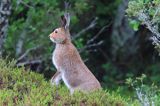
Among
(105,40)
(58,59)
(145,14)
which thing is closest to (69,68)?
(58,59)

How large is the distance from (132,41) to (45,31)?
334 centimetres

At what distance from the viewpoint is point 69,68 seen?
26.5 feet

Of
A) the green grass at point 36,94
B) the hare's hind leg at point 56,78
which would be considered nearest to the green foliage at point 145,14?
the green grass at point 36,94

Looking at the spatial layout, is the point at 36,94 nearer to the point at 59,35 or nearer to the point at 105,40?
the point at 59,35

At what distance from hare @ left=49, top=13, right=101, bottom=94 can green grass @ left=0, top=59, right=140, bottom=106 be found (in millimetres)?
139

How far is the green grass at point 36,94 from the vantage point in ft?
23.4

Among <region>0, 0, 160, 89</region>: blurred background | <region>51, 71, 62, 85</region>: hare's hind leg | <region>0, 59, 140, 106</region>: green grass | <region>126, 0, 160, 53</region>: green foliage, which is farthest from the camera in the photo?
<region>0, 0, 160, 89</region>: blurred background

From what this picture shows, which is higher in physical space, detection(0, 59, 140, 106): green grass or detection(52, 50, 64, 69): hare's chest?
detection(52, 50, 64, 69): hare's chest

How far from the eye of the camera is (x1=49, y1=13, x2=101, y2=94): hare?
792 centimetres

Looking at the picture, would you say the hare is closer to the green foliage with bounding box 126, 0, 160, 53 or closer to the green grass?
the green grass

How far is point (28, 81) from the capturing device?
7824 millimetres

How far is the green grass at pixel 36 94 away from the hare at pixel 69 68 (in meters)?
0.14

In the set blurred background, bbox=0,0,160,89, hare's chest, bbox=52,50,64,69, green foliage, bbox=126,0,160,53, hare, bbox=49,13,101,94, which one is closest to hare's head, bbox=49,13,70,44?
hare, bbox=49,13,101,94

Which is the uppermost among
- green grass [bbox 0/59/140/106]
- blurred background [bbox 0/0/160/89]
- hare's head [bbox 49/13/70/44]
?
blurred background [bbox 0/0/160/89]
